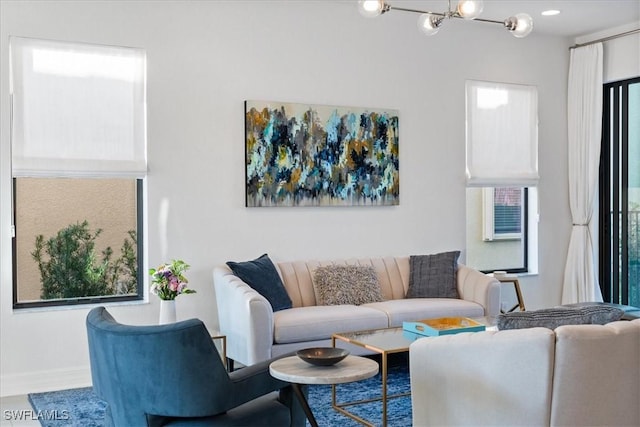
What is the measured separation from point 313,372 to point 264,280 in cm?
216

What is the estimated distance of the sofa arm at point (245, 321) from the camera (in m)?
4.72

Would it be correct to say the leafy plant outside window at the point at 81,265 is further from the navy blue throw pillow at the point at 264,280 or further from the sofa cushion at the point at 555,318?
the sofa cushion at the point at 555,318

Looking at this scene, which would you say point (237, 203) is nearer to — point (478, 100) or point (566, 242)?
point (478, 100)

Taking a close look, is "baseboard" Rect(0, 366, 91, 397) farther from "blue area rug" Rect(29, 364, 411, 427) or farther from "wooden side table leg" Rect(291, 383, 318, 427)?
"wooden side table leg" Rect(291, 383, 318, 427)

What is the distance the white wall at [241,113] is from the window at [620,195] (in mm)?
1020

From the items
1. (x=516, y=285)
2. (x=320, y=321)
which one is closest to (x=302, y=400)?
(x=320, y=321)

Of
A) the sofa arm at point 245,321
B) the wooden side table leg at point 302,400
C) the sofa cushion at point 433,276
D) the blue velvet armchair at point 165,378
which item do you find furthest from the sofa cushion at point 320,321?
the blue velvet armchair at point 165,378

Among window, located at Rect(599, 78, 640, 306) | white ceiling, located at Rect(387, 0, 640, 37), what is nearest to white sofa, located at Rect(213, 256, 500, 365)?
window, located at Rect(599, 78, 640, 306)

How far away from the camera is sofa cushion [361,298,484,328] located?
5.29 meters

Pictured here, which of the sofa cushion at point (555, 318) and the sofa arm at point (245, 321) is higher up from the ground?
the sofa cushion at point (555, 318)

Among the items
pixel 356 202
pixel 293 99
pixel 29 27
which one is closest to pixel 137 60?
pixel 29 27

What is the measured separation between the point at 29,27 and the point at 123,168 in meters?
1.16

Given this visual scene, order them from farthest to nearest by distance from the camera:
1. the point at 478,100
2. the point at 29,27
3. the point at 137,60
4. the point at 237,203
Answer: the point at 478,100, the point at 237,203, the point at 137,60, the point at 29,27

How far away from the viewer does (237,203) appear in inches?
223
